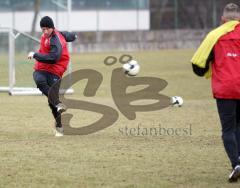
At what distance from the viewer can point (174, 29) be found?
54.2 m

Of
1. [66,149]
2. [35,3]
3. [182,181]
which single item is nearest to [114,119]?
[66,149]

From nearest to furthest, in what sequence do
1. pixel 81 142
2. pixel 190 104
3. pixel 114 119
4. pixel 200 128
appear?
pixel 81 142 < pixel 200 128 < pixel 114 119 < pixel 190 104

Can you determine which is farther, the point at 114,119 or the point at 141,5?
the point at 141,5

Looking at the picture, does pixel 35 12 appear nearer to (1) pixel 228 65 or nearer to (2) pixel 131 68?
(2) pixel 131 68

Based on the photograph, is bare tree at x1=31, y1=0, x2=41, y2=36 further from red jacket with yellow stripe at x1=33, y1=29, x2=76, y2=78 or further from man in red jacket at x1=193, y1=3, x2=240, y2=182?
man in red jacket at x1=193, y1=3, x2=240, y2=182

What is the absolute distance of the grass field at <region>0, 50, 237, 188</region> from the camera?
883cm

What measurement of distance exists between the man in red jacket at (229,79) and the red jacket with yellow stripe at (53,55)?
4.31 meters

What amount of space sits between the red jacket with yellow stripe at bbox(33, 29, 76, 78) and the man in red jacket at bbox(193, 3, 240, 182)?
4.31 metres

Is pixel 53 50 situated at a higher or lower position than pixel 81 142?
higher

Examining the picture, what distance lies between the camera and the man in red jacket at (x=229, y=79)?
28.1 ft

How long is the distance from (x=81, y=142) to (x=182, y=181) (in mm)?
3457

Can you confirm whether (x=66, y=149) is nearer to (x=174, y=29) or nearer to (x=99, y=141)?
(x=99, y=141)

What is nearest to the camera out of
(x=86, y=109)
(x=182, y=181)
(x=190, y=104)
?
(x=182, y=181)

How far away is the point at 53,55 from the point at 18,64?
9.81m
